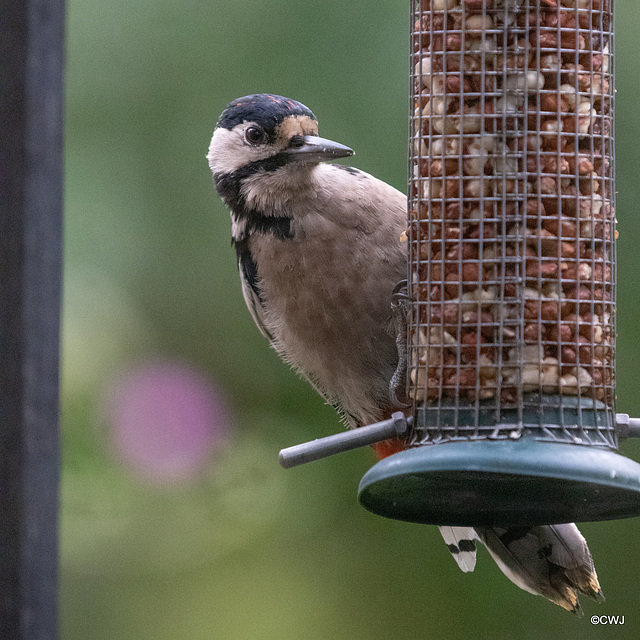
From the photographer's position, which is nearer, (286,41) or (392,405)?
(392,405)

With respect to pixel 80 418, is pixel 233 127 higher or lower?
higher

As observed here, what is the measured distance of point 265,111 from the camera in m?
4.68

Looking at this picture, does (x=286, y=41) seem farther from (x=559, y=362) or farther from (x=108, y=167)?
(x=559, y=362)

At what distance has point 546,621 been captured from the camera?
6.52m

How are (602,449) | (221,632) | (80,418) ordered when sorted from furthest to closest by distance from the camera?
1. (221,632)
2. (80,418)
3. (602,449)

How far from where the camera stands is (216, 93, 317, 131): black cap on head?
464 cm

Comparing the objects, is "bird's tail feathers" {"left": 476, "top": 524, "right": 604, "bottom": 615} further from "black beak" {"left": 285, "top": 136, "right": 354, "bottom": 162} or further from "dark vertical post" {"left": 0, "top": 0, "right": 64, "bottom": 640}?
"dark vertical post" {"left": 0, "top": 0, "right": 64, "bottom": 640}

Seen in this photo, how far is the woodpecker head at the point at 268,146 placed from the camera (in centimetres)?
459

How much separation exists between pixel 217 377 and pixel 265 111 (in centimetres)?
253

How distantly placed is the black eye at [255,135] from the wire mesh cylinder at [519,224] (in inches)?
46.8

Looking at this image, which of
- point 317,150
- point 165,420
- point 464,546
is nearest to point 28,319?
point 317,150

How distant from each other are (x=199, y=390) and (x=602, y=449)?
12.7 ft

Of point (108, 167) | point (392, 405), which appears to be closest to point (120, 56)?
point (108, 167)

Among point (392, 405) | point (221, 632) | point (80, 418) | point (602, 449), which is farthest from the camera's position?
point (221, 632)
